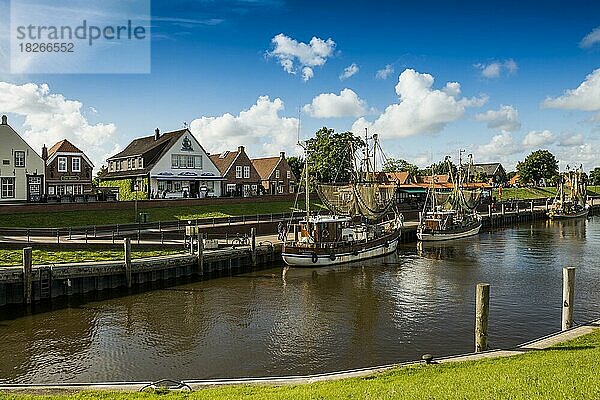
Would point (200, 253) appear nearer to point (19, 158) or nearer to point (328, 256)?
point (328, 256)

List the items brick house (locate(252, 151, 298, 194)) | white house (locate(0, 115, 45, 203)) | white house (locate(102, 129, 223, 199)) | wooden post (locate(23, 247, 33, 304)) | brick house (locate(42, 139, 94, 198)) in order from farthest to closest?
brick house (locate(252, 151, 298, 194)), white house (locate(102, 129, 223, 199)), brick house (locate(42, 139, 94, 198)), white house (locate(0, 115, 45, 203)), wooden post (locate(23, 247, 33, 304))

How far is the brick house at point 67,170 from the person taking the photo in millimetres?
65625

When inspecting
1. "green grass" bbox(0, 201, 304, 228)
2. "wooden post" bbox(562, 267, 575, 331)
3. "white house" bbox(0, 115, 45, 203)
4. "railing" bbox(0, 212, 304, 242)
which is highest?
"white house" bbox(0, 115, 45, 203)

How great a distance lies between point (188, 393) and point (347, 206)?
46290mm

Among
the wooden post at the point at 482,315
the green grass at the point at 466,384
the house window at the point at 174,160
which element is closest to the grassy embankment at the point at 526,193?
the house window at the point at 174,160

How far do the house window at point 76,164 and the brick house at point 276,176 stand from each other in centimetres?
3257

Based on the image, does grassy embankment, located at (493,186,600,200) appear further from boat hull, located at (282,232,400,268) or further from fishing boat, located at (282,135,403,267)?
boat hull, located at (282,232,400,268)

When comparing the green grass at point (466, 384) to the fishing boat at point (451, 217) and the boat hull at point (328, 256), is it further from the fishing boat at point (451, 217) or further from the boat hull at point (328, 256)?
the fishing boat at point (451, 217)

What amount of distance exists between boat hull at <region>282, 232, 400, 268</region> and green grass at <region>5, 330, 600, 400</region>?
27.7 m

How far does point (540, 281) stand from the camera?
122 ft

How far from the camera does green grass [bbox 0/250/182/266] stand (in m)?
33.6

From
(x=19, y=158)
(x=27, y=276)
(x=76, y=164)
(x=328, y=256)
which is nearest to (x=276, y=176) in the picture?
(x=76, y=164)

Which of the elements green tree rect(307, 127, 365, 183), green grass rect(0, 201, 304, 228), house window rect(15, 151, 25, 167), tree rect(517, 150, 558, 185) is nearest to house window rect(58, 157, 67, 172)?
house window rect(15, 151, 25, 167)

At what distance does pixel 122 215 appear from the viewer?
5534 centimetres
